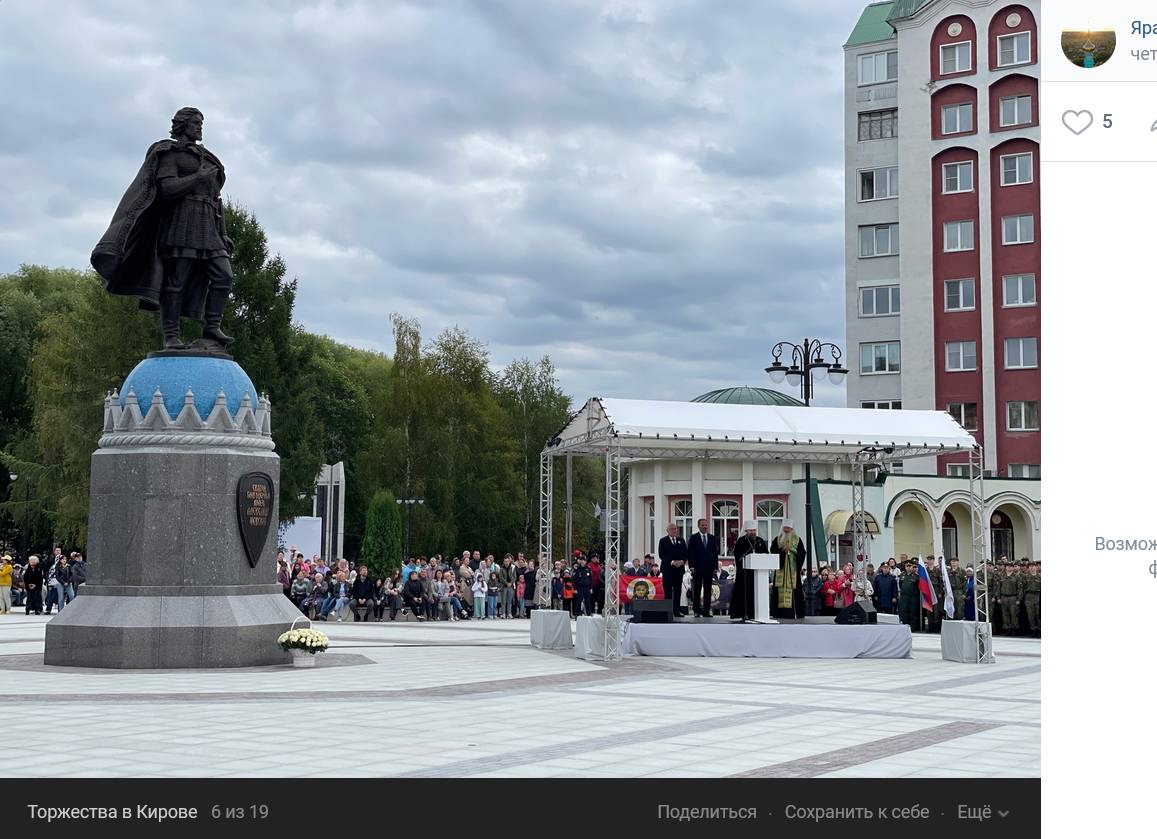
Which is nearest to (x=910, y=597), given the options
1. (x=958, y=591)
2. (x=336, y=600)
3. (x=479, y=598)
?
(x=958, y=591)

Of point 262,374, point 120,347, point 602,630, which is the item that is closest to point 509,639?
point 602,630

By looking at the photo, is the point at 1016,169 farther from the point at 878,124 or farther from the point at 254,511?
the point at 254,511

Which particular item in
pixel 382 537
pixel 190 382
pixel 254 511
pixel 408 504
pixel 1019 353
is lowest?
pixel 382 537

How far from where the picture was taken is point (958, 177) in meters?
51.7

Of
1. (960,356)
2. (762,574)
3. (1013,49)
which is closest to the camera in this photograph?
(762,574)

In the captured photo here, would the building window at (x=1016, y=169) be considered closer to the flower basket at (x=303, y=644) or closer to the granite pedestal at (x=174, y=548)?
the granite pedestal at (x=174, y=548)

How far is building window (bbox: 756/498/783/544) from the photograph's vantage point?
45844 millimetres

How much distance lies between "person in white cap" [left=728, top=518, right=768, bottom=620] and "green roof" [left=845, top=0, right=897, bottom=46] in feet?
130

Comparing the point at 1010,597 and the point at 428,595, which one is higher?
the point at 1010,597

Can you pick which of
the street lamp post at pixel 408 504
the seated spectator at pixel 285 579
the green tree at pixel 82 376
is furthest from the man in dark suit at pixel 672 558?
the street lamp post at pixel 408 504

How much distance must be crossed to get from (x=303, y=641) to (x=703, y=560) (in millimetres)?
Answer: 7937

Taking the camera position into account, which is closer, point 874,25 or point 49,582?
point 49,582
